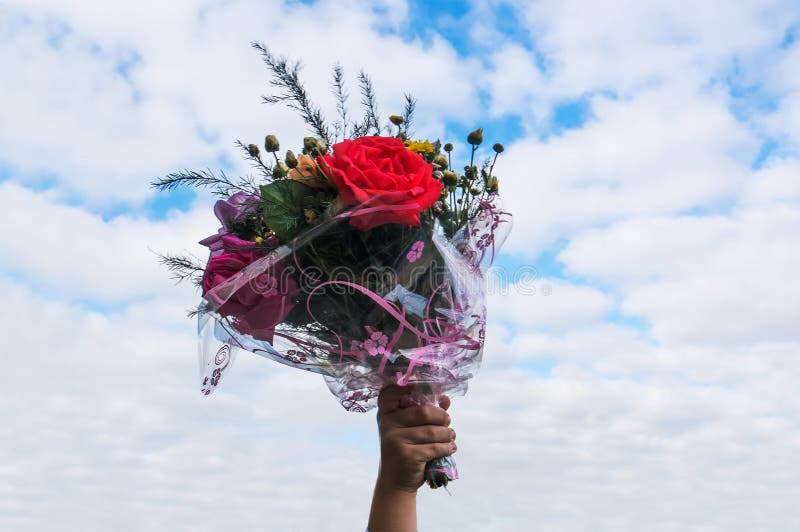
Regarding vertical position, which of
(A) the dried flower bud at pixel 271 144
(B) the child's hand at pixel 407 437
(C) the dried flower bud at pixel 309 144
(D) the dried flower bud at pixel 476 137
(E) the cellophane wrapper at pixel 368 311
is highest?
(D) the dried flower bud at pixel 476 137

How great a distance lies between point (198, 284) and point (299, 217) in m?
0.69

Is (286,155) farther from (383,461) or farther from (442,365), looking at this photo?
(383,461)

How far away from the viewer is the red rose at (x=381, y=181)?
253cm

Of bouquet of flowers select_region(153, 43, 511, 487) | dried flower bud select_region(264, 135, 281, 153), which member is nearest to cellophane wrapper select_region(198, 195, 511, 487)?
bouquet of flowers select_region(153, 43, 511, 487)

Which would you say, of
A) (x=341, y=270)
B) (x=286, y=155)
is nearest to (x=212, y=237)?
(x=286, y=155)

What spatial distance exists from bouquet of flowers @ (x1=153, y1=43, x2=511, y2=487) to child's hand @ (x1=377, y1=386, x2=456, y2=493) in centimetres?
6

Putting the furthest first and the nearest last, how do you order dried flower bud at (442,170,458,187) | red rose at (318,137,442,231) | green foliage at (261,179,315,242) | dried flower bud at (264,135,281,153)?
dried flower bud at (264,135,281,153) → dried flower bud at (442,170,458,187) → green foliage at (261,179,315,242) → red rose at (318,137,442,231)

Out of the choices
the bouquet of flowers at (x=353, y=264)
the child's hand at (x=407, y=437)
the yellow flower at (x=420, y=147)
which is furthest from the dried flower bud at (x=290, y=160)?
the child's hand at (x=407, y=437)

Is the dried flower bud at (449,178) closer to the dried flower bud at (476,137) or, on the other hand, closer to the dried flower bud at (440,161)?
the dried flower bud at (440,161)

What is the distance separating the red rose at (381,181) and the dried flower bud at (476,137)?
35cm

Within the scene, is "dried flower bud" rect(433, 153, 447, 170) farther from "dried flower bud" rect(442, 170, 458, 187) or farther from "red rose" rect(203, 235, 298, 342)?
"red rose" rect(203, 235, 298, 342)

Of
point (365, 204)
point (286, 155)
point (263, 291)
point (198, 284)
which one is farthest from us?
point (198, 284)

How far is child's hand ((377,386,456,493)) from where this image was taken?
2.82 metres

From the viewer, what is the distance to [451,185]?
284 cm
